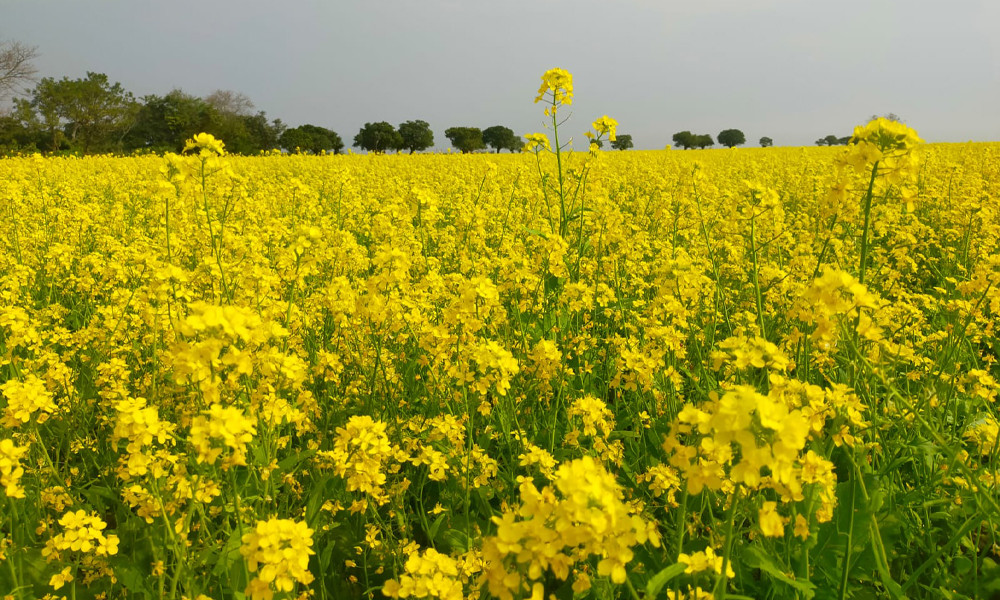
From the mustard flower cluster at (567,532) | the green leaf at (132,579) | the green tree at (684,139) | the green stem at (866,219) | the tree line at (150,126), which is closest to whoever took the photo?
the mustard flower cluster at (567,532)

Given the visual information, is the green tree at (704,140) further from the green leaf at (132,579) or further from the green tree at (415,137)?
the green leaf at (132,579)

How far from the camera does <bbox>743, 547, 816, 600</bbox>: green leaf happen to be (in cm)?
151

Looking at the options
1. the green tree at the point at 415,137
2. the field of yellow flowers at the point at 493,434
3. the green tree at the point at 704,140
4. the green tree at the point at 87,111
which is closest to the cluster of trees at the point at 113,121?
the green tree at the point at 87,111

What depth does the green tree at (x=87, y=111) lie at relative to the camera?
3522 cm

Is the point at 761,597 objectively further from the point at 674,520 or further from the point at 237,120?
the point at 237,120

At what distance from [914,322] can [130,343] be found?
14.6 feet

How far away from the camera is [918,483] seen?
2328 millimetres

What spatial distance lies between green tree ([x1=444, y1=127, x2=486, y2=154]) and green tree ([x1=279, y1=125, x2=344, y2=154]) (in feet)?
28.1

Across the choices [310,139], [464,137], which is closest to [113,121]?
[310,139]

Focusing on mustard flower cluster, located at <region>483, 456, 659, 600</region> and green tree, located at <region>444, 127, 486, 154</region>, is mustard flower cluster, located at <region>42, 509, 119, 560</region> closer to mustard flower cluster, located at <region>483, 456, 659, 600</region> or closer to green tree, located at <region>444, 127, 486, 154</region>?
mustard flower cluster, located at <region>483, 456, 659, 600</region>

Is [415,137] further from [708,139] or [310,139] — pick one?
[708,139]

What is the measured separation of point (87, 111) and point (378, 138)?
61.8 feet

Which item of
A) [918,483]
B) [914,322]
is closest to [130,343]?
[918,483]

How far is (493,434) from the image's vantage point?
2.45 m
